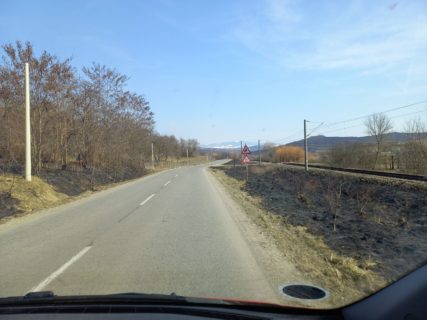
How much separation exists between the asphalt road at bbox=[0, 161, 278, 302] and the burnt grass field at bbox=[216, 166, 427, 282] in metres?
2.41

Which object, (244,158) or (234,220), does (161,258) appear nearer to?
(234,220)

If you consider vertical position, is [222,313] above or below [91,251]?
above

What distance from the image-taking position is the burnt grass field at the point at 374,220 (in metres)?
9.56

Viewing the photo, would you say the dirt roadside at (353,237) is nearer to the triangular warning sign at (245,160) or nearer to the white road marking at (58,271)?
the white road marking at (58,271)

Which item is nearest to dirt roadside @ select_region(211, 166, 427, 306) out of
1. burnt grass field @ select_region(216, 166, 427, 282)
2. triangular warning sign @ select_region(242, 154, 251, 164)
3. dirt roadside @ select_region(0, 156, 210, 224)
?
burnt grass field @ select_region(216, 166, 427, 282)

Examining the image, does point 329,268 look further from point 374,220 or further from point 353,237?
point 374,220

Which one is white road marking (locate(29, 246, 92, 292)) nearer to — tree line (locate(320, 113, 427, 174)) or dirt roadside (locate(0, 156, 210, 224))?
dirt roadside (locate(0, 156, 210, 224))

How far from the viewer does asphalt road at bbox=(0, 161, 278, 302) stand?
599 centimetres

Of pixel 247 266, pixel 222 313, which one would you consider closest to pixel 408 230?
pixel 247 266

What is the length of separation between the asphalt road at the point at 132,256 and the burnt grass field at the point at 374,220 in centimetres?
241

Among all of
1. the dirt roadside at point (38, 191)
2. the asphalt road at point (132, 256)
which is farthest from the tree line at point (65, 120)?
the asphalt road at point (132, 256)

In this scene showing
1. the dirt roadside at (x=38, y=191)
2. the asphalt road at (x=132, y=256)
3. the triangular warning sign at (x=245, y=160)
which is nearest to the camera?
the asphalt road at (x=132, y=256)

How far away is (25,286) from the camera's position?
614 cm

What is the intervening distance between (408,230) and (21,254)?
1151 centimetres
